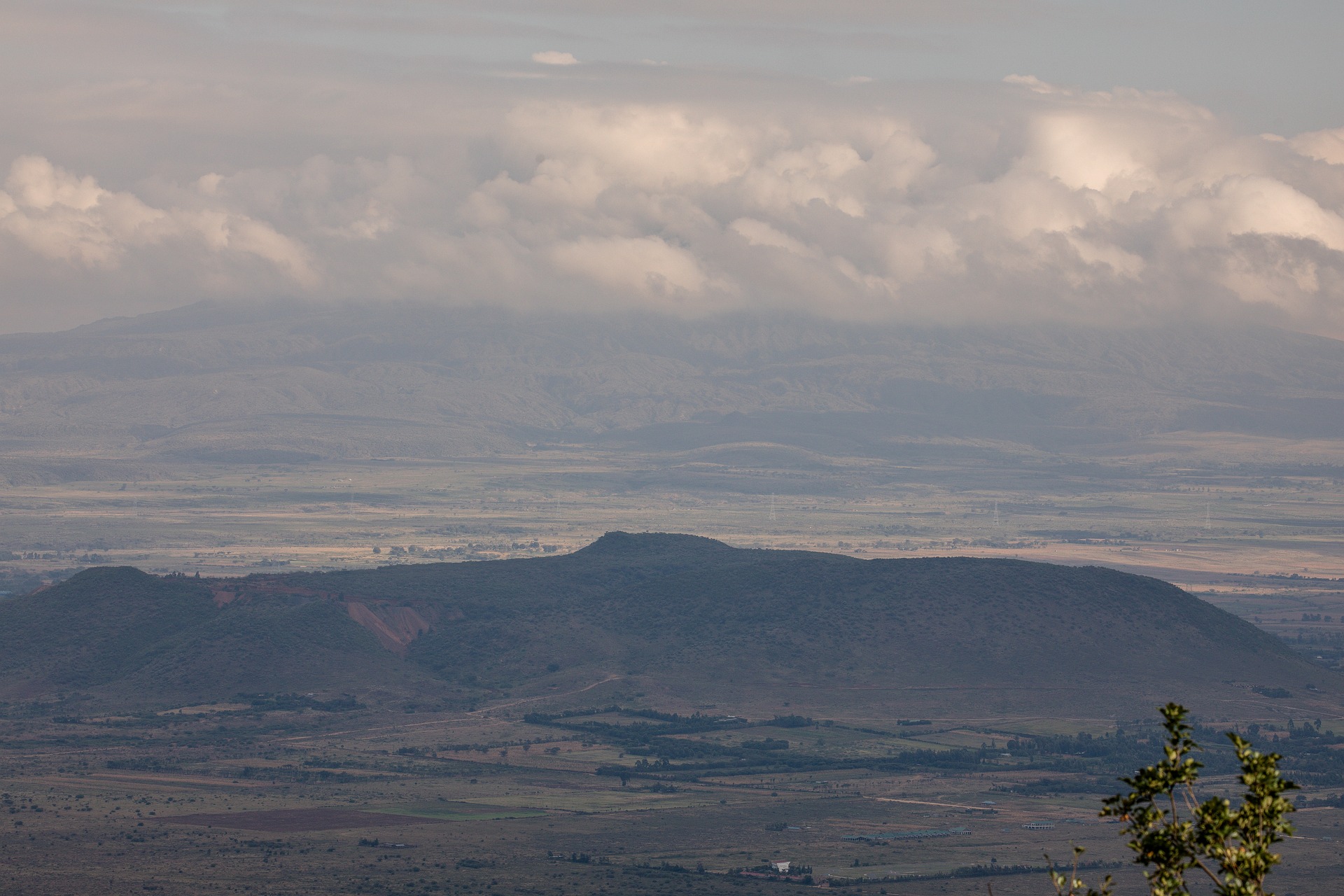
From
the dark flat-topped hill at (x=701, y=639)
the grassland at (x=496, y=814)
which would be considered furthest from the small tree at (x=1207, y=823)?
the dark flat-topped hill at (x=701, y=639)

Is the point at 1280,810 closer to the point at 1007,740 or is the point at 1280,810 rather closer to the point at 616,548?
the point at 1007,740

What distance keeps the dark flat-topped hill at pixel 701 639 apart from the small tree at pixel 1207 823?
398ft

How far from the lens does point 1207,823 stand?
2762cm

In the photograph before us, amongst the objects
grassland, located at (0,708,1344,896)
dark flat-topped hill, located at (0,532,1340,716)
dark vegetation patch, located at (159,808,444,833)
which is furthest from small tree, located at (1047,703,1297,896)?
dark flat-topped hill, located at (0,532,1340,716)

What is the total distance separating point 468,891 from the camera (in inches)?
3531

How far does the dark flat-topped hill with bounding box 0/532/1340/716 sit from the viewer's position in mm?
155500

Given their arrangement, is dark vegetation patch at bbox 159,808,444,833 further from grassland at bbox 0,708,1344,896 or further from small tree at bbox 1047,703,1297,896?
small tree at bbox 1047,703,1297,896

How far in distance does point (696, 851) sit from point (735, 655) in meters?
64.5

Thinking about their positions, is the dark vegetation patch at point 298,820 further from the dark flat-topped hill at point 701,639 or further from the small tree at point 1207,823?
the small tree at point 1207,823

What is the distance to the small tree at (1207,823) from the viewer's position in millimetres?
27312

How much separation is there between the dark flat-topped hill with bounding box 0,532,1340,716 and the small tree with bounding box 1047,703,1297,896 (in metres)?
121

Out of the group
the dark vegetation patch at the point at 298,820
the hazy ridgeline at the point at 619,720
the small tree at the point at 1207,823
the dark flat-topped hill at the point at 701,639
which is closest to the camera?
the small tree at the point at 1207,823

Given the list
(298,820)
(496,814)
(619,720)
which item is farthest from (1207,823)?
(619,720)

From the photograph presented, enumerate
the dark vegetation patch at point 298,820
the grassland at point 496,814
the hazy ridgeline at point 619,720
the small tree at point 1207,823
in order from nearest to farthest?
the small tree at point 1207,823
the grassland at point 496,814
the hazy ridgeline at point 619,720
the dark vegetation patch at point 298,820
